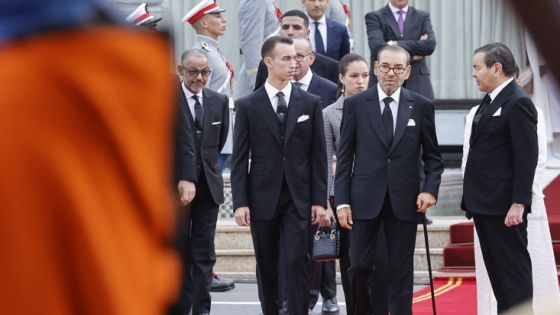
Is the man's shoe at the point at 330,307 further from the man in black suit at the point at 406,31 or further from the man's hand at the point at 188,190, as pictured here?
the man in black suit at the point at 406,31

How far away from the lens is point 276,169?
9.86 meters

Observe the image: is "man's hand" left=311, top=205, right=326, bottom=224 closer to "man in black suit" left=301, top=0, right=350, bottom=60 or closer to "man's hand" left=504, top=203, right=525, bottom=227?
"man's hand" left=504, top=203, right=525, bottom=227

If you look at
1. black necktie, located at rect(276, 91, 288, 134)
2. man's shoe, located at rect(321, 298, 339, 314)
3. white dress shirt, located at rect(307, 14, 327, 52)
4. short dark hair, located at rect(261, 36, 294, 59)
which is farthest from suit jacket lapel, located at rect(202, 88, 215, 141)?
white dress shirt, located at rect(307, 14, 327, 52)

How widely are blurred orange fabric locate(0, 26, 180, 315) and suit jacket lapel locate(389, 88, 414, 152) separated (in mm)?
8069

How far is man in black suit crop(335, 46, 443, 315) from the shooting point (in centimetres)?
952

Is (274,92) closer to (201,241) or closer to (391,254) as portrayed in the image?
(201,241)

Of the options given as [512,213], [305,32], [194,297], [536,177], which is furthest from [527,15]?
[305,32]

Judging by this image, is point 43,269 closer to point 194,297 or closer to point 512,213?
point 512,213

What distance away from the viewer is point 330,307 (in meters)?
11.3

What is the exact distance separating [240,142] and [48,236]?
331 inches

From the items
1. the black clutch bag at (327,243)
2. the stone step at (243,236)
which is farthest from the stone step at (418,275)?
the black clutch bag at (327,243)

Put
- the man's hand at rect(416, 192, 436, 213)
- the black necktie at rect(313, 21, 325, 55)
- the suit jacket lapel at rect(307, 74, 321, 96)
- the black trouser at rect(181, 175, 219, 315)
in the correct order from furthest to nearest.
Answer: the black necktie at rect(313, 21, 325, 55) < the suit jacket lapel at rect(307, 74, 321, 96) < the black trouser at rect(181, 175, 219, 315) < the man's hand at rect(416, 192, 436, 213)

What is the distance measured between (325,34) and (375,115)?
401cm

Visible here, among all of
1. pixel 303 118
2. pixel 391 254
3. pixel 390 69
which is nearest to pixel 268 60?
pixel 303 118
